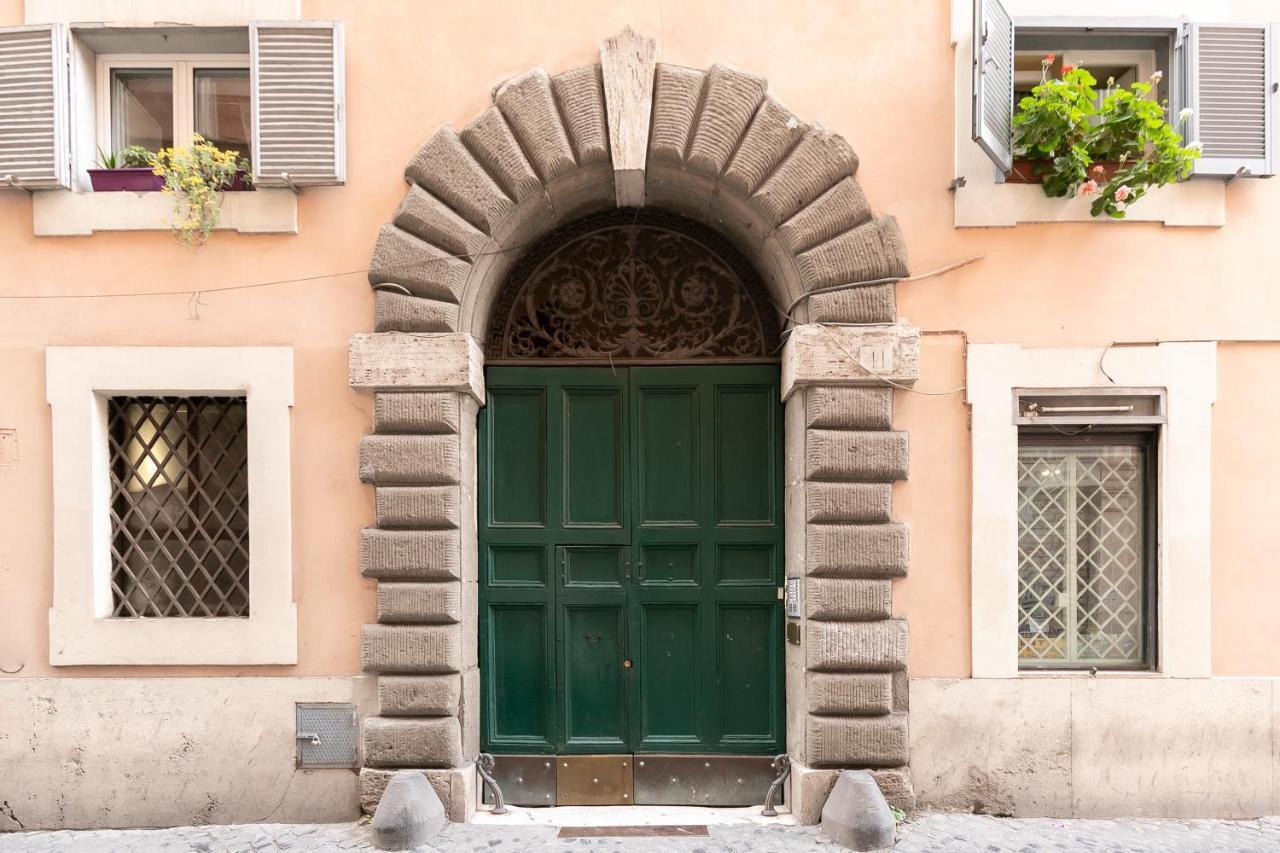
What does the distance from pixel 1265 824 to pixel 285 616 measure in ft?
19.2

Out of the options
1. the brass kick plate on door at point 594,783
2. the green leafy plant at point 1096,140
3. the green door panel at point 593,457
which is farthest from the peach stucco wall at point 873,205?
the brass kick plate on door at point 594,783

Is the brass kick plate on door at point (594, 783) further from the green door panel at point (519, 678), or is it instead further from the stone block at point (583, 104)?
the stone block at point (583, 104)

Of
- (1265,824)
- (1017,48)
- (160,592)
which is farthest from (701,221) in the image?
(1265,824)

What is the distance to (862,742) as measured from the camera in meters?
4.74

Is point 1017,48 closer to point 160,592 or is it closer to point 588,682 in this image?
point 588,682

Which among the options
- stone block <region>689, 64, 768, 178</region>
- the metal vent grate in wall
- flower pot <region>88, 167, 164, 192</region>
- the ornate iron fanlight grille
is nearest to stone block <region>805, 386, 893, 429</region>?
the ornate iron fanlight grille

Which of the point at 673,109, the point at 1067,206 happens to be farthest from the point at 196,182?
Answer: the point at 1067,206

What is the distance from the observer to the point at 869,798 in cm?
452

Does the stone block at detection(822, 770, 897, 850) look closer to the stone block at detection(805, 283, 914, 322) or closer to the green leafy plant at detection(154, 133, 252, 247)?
the stone block at detection(805, 283, 914, 322)

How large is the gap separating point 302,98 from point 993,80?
3.96 metres

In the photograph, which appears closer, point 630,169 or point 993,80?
point 993,80

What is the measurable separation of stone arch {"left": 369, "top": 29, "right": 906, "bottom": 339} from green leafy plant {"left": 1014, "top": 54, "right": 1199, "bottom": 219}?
95 cm

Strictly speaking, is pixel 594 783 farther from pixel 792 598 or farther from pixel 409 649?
pixel 792 598

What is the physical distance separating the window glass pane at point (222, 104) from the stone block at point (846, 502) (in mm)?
4111
